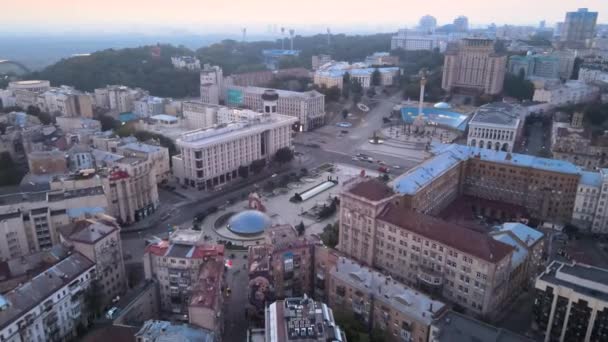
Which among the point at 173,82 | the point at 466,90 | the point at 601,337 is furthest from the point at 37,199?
the point at 466,90

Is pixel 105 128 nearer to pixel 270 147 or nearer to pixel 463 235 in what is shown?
pixel 270 147

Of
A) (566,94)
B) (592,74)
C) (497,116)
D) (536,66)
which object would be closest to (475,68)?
(566,94)

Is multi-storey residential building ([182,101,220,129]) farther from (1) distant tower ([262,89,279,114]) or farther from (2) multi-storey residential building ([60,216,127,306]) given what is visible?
(2) multi-storey residential building ([60,216,127,306])

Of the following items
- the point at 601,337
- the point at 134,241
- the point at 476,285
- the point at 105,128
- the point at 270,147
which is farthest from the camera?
the point at 105,128

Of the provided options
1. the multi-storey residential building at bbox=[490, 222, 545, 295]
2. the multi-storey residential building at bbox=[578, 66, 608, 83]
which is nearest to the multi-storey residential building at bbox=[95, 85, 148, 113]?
the multi-storey residential building at bbox=[490, 222, 545, 295]

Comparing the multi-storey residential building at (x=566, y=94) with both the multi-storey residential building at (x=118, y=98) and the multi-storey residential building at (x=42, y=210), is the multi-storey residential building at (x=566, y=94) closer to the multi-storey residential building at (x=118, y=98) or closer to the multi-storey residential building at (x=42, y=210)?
the multi-storey residential building at (x=118, y=98)

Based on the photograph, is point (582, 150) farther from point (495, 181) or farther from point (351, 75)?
point (351, 75)
